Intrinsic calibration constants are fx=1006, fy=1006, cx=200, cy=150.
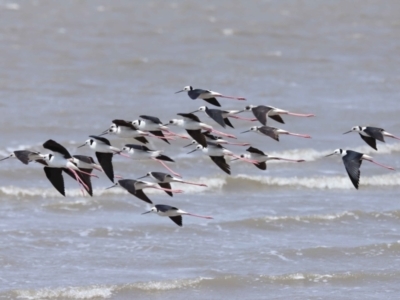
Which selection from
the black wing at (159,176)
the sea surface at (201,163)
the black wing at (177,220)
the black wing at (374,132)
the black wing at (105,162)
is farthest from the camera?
the sea surface at (201,163)

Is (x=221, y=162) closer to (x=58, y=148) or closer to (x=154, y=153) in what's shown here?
(x=154, y=153)

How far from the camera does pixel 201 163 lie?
15.7 meters

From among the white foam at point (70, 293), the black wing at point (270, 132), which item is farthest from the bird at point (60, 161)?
the black wing at point (270, 132)

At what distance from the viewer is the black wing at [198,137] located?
9.64m

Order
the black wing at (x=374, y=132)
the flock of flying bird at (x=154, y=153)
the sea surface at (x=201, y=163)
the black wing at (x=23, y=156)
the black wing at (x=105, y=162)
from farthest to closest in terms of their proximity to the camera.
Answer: the sea surface at (x=201, y=163)
the black wing at (x=374, y=132)
the black wing at (x=105, y=162)
the flock of flying bird at (x=154, y=153)
the black wing at (x=23, y=156)

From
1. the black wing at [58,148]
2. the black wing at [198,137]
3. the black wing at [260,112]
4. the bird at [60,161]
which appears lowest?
the bird at [60,161]

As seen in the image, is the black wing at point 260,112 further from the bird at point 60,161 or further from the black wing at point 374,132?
the bird at point 60,161

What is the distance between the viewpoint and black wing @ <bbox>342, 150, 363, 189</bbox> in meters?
9.18

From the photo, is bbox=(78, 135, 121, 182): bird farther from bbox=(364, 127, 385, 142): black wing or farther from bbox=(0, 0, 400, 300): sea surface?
bbox=(364, 127, 385, 142): black wing

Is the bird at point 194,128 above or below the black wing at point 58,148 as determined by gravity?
above

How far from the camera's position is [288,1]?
119 ft

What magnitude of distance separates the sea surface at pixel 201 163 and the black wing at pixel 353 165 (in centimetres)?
132

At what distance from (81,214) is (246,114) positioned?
22.0 ft

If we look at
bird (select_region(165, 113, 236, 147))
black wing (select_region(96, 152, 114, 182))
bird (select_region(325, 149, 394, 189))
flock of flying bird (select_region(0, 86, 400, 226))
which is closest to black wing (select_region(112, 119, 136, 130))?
flock of flying bird (select_region(0, 86, 400, 226))
